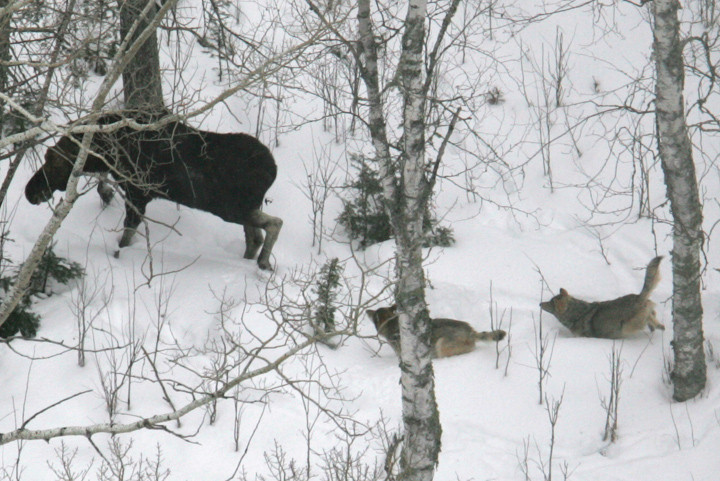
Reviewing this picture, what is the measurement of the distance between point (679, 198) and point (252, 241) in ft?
14.6

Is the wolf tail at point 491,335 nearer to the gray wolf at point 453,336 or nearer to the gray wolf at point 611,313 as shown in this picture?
the gray wolf at point 453,336

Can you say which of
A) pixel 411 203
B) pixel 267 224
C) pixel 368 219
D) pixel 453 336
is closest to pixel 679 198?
pixel 453 336

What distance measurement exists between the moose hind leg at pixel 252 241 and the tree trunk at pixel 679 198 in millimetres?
4275

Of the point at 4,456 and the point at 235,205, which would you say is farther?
the point at 235,205

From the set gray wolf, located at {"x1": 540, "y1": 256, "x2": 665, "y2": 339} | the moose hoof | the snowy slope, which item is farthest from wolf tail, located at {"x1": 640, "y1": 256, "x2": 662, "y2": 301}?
the moose hoof

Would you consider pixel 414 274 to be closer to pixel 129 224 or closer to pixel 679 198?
pixel 679 198

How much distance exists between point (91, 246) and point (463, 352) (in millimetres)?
4113

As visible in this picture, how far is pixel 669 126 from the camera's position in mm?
7180

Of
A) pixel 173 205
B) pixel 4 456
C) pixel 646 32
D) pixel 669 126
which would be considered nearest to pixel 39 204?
pixel 173 205

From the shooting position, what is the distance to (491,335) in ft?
26.8

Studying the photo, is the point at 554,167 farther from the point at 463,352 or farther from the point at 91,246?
the point at 91,246

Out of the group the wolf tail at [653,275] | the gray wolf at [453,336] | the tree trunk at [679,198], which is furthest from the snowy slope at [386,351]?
the wolf tail at [653,275]

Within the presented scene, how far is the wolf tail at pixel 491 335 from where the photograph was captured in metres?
8.12

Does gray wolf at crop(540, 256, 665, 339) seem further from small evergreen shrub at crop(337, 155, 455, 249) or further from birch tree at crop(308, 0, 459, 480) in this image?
birch tree at crop(308, 0, 459, 480)
